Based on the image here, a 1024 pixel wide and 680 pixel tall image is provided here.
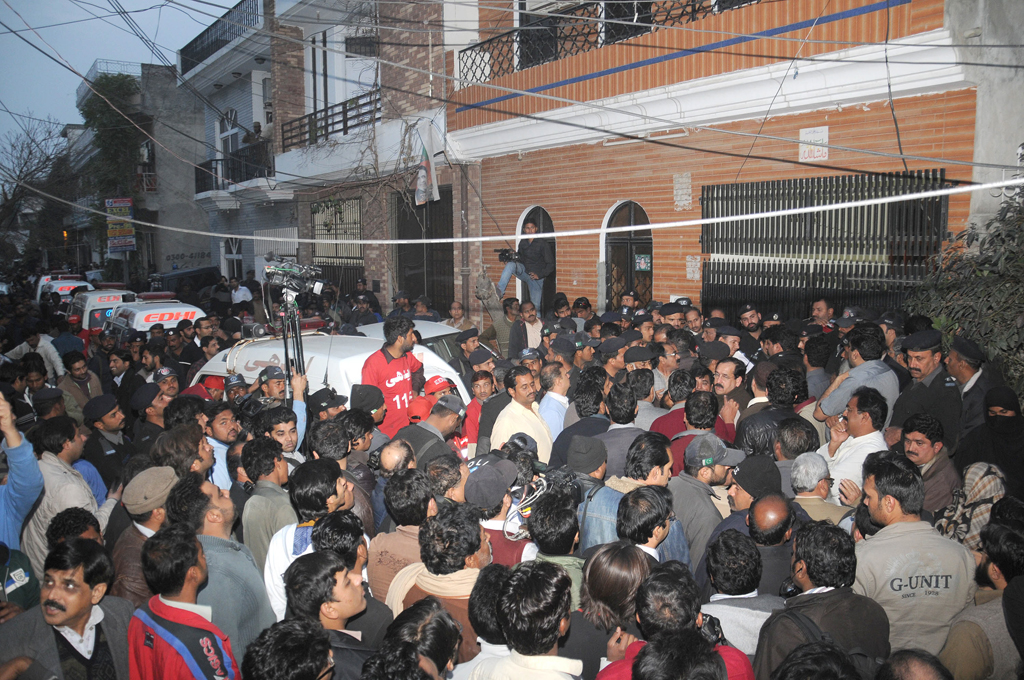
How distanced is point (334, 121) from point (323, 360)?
13366 mm

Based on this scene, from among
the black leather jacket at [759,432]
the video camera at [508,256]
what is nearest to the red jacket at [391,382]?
the black leather jacket at [759,432]

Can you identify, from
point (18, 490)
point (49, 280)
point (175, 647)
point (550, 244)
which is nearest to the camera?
point (175, 647)

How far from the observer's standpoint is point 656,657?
2537 millimetres

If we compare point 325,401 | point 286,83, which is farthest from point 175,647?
point 286,83

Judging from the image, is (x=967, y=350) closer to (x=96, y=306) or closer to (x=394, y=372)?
(x=394, y=372)

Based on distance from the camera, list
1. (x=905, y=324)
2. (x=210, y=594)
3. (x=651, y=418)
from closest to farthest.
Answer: (x=210, y=594) < (x=651, y=418) < (x=905, y=324)

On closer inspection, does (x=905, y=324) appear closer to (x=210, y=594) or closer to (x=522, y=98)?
(x=210, y=594)

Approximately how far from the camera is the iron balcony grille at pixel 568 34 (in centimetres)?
1091

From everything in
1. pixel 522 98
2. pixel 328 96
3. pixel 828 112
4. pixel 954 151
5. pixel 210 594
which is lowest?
pixel 210 594

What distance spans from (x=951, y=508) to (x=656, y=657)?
2.51m

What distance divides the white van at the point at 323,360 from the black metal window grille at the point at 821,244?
480 centimetres

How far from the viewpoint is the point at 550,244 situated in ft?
45.4

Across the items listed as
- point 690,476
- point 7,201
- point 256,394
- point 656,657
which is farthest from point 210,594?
point 7,201

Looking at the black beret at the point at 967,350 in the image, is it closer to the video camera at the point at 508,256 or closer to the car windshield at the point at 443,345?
the car windshield at the point at 443,345
